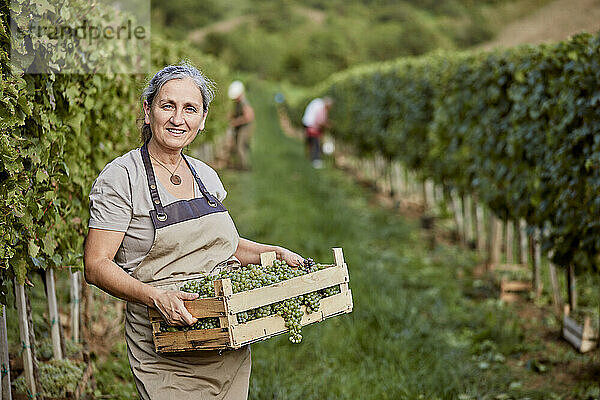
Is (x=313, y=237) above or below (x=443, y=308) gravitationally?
above

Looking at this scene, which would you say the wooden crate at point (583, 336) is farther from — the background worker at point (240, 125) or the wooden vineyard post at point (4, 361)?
the background worker at point (240, 125)

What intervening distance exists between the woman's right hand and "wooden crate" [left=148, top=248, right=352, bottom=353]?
0.03 meters

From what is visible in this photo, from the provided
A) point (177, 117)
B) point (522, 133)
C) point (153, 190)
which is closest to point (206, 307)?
point (153, 190)

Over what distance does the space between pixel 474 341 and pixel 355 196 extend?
9001 mm

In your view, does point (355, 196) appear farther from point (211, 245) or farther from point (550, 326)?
point (211, 245)

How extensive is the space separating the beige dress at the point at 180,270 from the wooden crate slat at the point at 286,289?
1.04ft

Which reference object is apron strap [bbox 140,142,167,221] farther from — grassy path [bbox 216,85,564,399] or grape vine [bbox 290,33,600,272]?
grape vine [bbox 290,33,600,272]

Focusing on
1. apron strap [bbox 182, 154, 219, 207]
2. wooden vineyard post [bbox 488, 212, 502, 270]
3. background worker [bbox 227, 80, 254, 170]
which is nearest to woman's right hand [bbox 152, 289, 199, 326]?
apron strap [bbox 182, 154, 219, 207]

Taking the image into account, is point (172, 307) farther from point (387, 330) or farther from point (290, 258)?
point (387, 330)

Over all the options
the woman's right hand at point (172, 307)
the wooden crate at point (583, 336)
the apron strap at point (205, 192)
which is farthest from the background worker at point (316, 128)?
the woman's right hand at point (172, 307)

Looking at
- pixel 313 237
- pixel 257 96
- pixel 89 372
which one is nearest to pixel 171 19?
pixel 257 96

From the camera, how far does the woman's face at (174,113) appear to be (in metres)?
2.57

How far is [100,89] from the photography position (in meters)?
4.57

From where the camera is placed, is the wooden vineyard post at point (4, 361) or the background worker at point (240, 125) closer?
the wooden vineyard post at point (4, 361)
